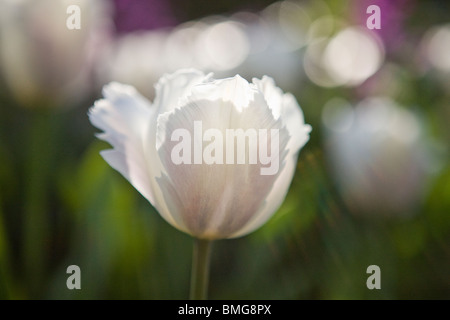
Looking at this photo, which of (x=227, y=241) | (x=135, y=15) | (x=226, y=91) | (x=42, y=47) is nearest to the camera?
(x=226, y=91)

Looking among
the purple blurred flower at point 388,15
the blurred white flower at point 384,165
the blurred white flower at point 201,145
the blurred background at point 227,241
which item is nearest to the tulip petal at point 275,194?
the blurred white flower at point 201,145

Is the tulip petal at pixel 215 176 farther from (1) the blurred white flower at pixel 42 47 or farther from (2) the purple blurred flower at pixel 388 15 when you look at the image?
(2) the purple blurred flower at pixel 388 15

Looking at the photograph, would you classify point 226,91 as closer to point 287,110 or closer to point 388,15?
point 287,110

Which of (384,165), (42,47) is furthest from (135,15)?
(384,165)
